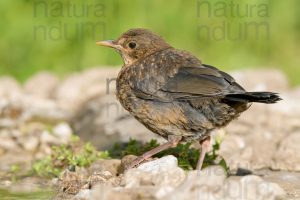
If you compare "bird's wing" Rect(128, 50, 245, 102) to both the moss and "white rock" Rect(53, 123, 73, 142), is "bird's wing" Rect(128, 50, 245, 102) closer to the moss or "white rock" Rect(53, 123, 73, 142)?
the moss

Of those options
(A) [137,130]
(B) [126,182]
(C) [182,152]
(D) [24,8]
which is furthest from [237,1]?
(B) [126,182]

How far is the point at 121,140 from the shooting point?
9.63m

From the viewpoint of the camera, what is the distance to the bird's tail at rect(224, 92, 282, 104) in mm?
7043

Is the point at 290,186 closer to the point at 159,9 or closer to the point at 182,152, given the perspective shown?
the point at 182,152

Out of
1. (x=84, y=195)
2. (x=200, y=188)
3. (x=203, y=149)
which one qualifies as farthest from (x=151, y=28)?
(x=200, y=188)

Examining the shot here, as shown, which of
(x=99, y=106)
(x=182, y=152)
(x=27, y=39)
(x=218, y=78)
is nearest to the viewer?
(x=218, y=78)

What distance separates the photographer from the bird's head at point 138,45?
8.59m

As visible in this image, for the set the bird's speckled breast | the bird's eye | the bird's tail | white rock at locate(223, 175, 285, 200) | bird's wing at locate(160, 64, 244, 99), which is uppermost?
the bird's eye

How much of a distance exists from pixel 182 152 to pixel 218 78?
3.46ft

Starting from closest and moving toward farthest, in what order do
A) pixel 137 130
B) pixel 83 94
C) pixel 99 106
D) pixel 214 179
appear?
pixel 214 179, pixel 137 130, pixel 99 106, pixel 83 94

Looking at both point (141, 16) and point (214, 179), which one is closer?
point (214, 179)

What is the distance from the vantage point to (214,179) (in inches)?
238

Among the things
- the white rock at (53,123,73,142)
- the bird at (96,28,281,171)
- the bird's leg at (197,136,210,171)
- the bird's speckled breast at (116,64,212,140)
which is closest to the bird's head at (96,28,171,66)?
the bird at (96,28,281,171)

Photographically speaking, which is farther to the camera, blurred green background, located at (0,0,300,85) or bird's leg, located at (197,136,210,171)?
blurred green background, located at (0,0,300,85)
